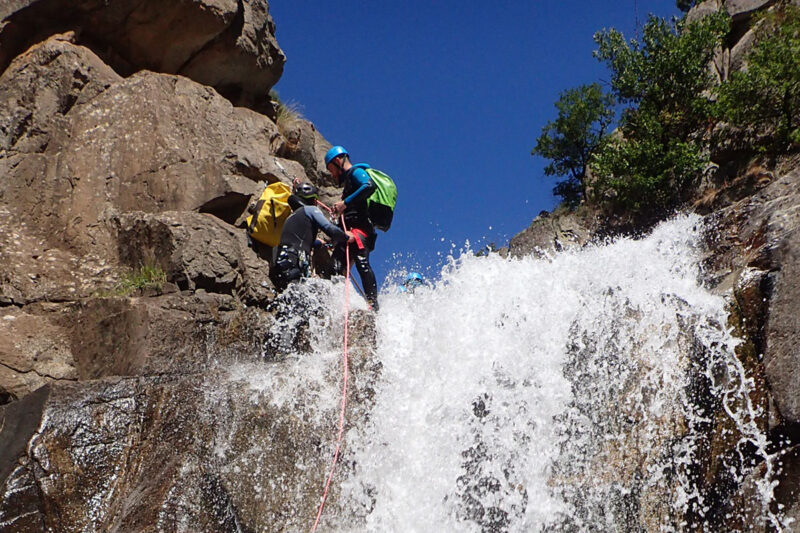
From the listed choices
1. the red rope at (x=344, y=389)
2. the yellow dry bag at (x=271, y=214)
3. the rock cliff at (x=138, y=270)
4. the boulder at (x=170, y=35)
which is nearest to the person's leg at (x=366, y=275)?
the red rope at (x=344, y=389)

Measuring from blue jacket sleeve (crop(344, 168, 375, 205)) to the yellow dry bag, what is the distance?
133 cm

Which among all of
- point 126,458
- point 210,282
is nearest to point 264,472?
point 126,458

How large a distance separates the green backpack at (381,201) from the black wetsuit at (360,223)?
10 centimetres

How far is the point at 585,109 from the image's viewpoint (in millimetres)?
30219

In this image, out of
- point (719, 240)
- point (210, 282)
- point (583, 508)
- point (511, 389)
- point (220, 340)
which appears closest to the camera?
point (583, 508)

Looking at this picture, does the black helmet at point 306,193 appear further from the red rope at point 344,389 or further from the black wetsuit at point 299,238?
the red rope at point 344,389

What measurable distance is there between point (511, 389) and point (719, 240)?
224 inches

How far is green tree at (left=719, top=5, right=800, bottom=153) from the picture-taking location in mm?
17375

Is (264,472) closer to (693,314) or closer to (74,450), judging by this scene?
(74,450)

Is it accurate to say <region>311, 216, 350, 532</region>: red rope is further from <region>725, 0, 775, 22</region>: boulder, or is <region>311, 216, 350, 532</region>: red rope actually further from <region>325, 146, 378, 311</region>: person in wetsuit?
<region>725, 0, 775, 22</region>: boulder

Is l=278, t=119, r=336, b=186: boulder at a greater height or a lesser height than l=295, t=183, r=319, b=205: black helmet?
greater

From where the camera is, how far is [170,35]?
14602 mm

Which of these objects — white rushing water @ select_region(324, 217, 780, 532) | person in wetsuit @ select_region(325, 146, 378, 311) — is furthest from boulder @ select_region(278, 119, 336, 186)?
white rushing water @ select_region(324, 217, 780, 532)

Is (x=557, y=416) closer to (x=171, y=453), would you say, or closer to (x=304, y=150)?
(x=171, y=453)
